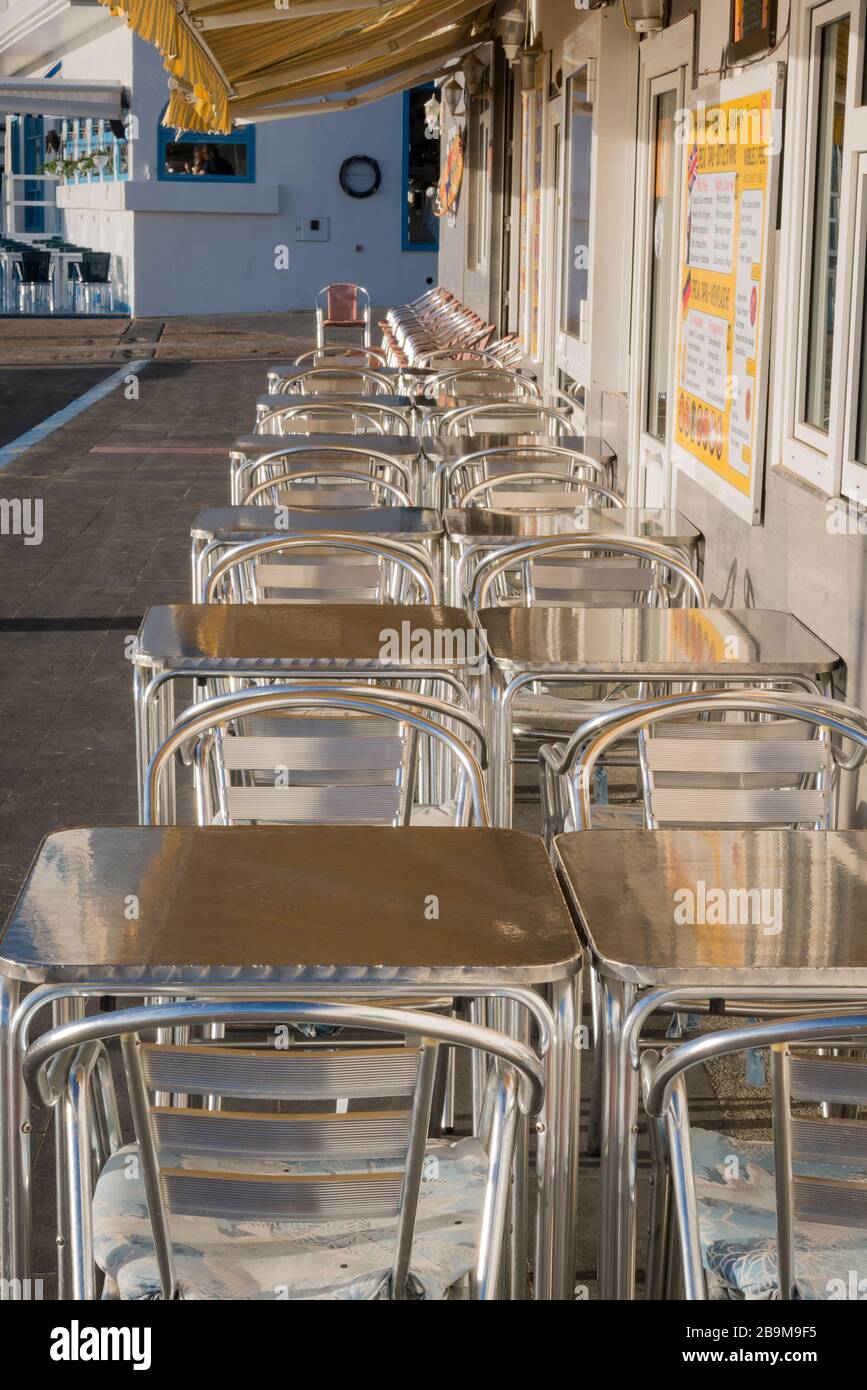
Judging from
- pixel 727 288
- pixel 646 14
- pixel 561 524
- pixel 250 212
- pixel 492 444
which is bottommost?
pixel 561 524

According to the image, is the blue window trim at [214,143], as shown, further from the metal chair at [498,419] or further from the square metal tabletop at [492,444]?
the square metal tabletop at [492,444]

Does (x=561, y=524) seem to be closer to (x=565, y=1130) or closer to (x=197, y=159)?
(x=565, y=1130)

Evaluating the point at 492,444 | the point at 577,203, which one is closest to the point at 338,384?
the point at 577,203

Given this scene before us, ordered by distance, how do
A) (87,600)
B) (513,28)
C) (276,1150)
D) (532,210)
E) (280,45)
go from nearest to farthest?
(276,1150)
(87,600)
(280,45)
(513,28)
(532,210)

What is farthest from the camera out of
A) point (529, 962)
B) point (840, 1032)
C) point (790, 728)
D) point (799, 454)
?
point (799, 454)

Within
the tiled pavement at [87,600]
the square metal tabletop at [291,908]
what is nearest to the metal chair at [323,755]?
the square metal tabletop at [291,908]

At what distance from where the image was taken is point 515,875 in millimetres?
2281

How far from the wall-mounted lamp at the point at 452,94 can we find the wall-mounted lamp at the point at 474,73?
78cm

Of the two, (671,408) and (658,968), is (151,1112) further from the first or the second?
(671,408)

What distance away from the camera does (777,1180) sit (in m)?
1.78

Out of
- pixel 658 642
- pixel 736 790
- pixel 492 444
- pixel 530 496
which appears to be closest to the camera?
pixel 736 790

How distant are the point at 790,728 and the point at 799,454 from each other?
1454mm

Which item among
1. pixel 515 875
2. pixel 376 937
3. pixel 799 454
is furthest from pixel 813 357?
pixel 376 937

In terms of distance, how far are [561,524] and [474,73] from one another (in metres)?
10.7
